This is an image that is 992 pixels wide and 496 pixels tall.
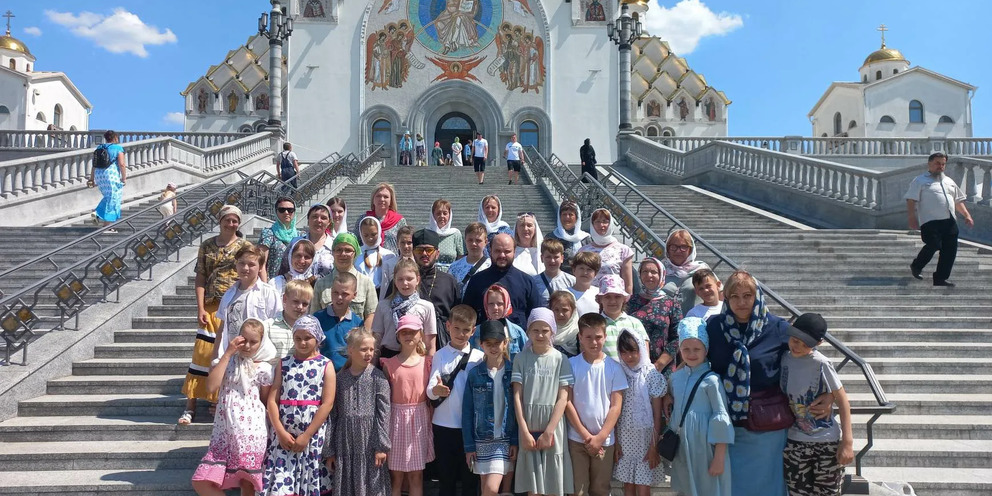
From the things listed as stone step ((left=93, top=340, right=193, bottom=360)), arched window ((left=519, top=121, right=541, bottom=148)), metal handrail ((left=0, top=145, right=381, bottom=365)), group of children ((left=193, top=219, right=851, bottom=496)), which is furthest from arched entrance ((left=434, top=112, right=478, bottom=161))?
group of children ((left=193, top=219, right=851, bottom=496))

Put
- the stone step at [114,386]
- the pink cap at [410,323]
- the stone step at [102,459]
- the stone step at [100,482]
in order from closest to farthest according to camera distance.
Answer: the pink cap at [410,323], the stone step at [100,482], the stone step at [102,459], the stone step at [114,386]

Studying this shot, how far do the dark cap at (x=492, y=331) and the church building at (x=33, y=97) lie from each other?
45030 mm

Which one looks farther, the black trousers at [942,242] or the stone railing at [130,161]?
the stone railing at [130,161]

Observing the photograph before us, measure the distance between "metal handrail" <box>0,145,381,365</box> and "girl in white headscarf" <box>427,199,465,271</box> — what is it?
3.92 meters

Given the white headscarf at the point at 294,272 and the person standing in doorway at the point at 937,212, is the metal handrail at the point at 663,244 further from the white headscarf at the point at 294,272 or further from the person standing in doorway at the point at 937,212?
the white headscarf at the point at 294,272

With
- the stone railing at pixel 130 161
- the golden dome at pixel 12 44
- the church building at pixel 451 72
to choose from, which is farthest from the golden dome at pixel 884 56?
the golden dome at pixel 12 44

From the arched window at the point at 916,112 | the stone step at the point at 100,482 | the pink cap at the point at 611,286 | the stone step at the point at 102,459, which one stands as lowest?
the stone step at the point at 100,482

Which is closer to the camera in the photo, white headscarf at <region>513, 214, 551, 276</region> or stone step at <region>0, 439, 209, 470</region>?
stone step at <region>0, 439, 209, 470</region>

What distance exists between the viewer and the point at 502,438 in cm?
459

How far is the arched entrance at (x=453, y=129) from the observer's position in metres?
32.0

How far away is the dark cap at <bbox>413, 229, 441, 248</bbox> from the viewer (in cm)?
615

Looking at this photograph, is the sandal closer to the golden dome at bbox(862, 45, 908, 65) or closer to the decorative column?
the decorative column

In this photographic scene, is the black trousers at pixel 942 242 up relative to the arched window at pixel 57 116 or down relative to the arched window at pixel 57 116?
down

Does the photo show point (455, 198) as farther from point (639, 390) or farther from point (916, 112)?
point (916, 112)
